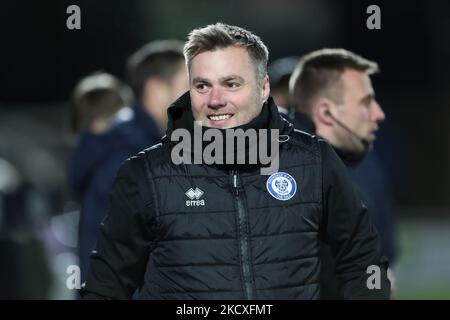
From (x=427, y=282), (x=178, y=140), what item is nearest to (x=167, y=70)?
(x=178, y=140)

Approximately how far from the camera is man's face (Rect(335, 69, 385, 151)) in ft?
14.3

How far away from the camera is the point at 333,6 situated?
13.3 metres

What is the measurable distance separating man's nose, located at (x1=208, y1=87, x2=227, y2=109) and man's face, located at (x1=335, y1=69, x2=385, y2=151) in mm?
1160

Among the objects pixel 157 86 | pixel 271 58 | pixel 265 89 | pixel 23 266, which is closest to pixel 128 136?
pixel 157 86

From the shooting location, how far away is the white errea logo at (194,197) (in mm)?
3252

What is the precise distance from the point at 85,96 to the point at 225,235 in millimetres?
2968

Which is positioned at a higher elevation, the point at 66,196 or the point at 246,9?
the point at 246,9

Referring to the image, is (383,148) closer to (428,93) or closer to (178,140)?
(428,93)

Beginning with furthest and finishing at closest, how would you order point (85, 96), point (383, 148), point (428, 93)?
point (428, 93) < point (383, 148) < point (85, 96)

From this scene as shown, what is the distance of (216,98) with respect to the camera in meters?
3.27

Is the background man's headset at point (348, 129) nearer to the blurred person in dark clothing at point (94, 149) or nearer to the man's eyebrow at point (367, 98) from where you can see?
the man's eyebrow at point (367, 98)

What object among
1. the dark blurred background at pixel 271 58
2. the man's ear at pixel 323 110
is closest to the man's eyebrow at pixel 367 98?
the man's ear at pixel 323 110

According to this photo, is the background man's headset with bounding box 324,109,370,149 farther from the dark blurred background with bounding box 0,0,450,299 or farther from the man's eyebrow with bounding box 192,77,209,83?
the dark blurred background with bounding box 0,0,450,299

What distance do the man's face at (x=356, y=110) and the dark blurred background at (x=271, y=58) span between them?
A: 7087 mm
